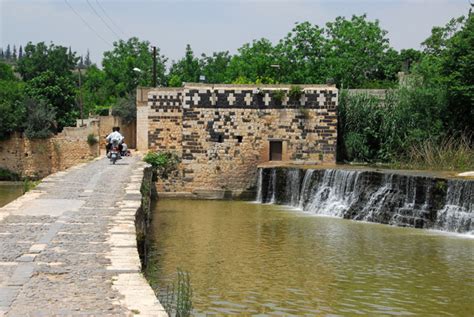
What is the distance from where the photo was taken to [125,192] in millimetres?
14594

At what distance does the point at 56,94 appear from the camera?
42.3 meters

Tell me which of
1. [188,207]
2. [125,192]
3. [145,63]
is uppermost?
[145,63]

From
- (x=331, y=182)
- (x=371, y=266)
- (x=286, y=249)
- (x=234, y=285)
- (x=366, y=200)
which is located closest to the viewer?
(x=234, y=285)

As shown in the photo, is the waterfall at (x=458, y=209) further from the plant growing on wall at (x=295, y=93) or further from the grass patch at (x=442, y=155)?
the plant growing on wall at (x=295, y=93)

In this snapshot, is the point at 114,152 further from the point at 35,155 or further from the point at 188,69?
the point at 188,69

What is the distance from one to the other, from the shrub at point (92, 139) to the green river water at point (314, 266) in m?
15.1

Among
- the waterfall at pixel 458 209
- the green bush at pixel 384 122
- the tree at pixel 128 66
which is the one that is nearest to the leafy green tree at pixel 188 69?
the tree at pixel 128 66

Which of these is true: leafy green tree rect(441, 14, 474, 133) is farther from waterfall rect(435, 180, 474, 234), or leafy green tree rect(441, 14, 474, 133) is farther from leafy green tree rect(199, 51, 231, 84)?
leafy green tree rect(199, 51, 231, 84)

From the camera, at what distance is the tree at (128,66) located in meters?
56.8

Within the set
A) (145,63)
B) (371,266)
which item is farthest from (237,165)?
(145,63)

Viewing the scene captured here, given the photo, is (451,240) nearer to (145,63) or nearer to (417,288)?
(417,288)

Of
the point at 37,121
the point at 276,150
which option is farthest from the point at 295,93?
the point at 37,121

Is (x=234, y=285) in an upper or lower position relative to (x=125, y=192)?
lower

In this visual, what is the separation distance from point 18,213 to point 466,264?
25.6 feet
